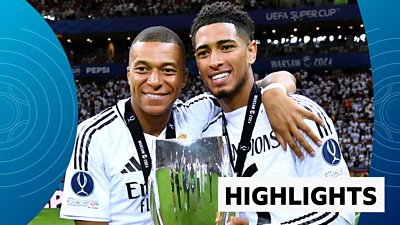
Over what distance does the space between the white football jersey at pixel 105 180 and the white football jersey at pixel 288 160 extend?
348mm

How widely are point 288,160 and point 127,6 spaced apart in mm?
25165

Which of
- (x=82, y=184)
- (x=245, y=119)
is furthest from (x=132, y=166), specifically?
(x=245, y=119)

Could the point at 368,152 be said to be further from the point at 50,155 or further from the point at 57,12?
the point at 57,12

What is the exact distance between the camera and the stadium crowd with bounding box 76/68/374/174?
17.0 meters

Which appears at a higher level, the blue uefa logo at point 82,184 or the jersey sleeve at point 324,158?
the jersey sleeve at point 324,158

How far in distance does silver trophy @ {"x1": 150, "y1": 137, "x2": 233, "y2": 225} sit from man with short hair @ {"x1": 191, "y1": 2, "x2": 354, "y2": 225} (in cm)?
46

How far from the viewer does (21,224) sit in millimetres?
6078

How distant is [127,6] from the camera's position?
26.7m

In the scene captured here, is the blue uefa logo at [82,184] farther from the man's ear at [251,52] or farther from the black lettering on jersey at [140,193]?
the man's ear at [251,52]

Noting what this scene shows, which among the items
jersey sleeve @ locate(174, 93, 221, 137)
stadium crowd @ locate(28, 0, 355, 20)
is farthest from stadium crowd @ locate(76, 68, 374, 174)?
jersey sleeve @ locate(174, 93, 221, 137)

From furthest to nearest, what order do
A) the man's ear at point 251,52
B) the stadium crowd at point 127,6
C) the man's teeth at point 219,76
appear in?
the stadium crowd at point 127,6 < the man's ear at point 251,52 < the man's teeth at point 219,76

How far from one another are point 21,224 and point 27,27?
7.46 ft

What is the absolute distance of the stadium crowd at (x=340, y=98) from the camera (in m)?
17.0

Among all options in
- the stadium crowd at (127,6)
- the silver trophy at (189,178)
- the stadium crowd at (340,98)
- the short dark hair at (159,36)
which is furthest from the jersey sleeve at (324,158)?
the stadium crowd at (127,6)
